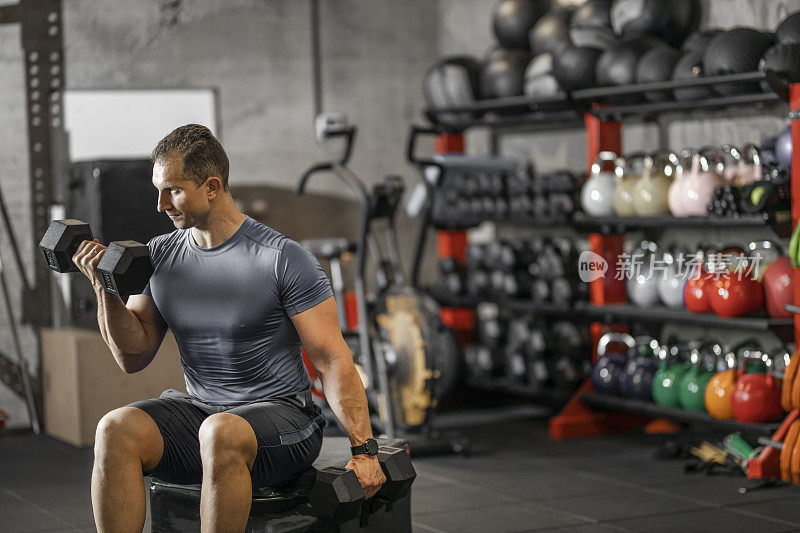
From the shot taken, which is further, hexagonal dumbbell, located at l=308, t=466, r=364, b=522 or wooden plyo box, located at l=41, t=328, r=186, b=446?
wooden plyo box, located at l=41, t=328, r=186, b=446

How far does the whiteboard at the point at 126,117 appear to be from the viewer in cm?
567

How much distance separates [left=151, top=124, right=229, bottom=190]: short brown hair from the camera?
241 cm

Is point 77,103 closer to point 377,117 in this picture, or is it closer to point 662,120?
point 377,117

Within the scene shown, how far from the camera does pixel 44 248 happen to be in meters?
2.52

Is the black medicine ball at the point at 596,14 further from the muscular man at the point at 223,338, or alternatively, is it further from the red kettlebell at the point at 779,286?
the muscular man at the point at 223,338

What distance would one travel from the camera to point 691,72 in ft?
14.3

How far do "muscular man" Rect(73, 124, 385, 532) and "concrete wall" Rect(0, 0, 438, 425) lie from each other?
3.33 m

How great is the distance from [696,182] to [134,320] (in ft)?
8.72

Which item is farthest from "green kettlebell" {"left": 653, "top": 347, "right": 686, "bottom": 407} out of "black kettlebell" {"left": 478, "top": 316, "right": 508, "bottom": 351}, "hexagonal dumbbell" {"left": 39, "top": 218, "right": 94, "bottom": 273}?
"hexagonal dumbbell" {"left": 39, "top": 218, "right": 94, "bottom": 273}

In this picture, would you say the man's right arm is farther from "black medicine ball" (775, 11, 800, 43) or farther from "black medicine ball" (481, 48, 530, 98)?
"black medicine ball" (481, 48, 530, 98)

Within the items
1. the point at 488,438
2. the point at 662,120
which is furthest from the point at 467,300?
the point at 662,120

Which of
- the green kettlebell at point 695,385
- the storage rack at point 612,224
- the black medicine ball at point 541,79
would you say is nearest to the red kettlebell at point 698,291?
the storage rack at point 612,224

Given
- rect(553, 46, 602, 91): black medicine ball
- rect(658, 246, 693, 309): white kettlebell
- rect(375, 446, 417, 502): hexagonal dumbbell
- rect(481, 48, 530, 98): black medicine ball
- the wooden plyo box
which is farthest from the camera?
rect(481, 48, 530, 98): black medicine ball

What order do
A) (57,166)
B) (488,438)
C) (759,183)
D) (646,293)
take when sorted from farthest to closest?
(57,166) < (488,438) < (646,293) < (759,183)
